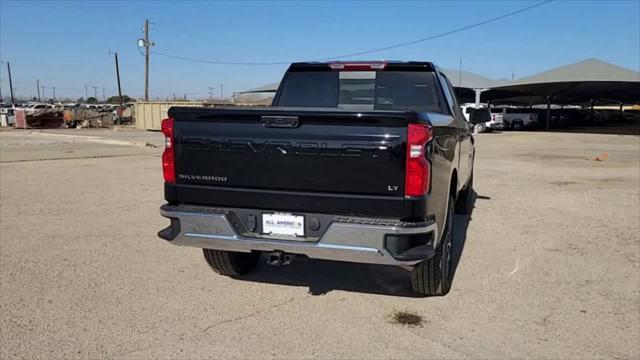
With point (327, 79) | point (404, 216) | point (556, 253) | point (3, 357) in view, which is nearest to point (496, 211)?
point (556, 253)

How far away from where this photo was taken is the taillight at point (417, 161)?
3.43 metres

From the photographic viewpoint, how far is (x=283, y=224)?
3.77 metres

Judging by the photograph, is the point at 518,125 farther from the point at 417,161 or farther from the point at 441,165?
the point at 417,161

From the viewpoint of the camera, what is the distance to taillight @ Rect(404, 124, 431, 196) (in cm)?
343

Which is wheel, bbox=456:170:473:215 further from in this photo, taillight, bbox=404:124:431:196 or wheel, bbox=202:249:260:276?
taillight, bbox=404:124:431:196

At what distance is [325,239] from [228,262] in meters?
1.52

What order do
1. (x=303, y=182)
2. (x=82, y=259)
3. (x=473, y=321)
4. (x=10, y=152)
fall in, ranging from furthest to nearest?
1. (x=10, y=152)
2. (x=82, y=259)
3. (x=473, y=321)
4. (x=303, y=182)

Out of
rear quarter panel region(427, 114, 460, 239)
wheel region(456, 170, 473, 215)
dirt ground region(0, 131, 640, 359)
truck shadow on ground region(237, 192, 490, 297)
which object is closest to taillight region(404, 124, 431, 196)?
rear quarter panel region(427, 114, 460, 239)

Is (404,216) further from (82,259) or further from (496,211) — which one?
(496,211)

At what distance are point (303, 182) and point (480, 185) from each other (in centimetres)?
815

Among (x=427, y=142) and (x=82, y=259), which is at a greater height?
(x=427, y=142)

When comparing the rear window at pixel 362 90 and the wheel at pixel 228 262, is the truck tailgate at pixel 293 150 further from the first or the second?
the rear window at pixel 362 90

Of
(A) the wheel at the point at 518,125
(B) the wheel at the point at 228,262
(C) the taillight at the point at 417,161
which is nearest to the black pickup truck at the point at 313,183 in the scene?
(C) the taillight at the point at 417,161

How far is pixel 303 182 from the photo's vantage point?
3693 millimetres
